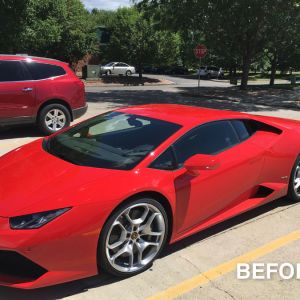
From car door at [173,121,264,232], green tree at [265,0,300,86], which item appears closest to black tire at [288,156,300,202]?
car door at [173,121,264,232]

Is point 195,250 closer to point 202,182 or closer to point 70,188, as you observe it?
point 202,182

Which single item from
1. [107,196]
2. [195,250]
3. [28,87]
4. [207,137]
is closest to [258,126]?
[207,137]

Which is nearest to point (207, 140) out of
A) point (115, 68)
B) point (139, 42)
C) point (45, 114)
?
point (45, 114)

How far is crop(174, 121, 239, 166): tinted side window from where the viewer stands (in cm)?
397

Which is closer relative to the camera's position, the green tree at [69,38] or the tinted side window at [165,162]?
the tinted side window at [165,162]

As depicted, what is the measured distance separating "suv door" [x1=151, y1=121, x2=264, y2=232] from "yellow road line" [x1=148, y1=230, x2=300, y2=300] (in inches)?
18.1

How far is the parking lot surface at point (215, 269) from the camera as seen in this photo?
10.9 feet

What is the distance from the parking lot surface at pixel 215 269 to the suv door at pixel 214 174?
12.4 inches

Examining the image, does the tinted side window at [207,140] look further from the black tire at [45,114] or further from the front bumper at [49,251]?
the black tire at [45,114]

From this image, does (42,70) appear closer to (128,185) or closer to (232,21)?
(128,185)

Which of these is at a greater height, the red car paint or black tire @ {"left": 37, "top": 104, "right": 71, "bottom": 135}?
the red car paint

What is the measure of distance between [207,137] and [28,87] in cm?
559

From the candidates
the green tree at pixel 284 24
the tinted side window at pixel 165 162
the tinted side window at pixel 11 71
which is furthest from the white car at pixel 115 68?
the tinted side window at pixel 165 162

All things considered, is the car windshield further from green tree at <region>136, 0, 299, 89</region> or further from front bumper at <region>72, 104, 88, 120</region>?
green tree at <region>136, 0, 299, 89</region>
